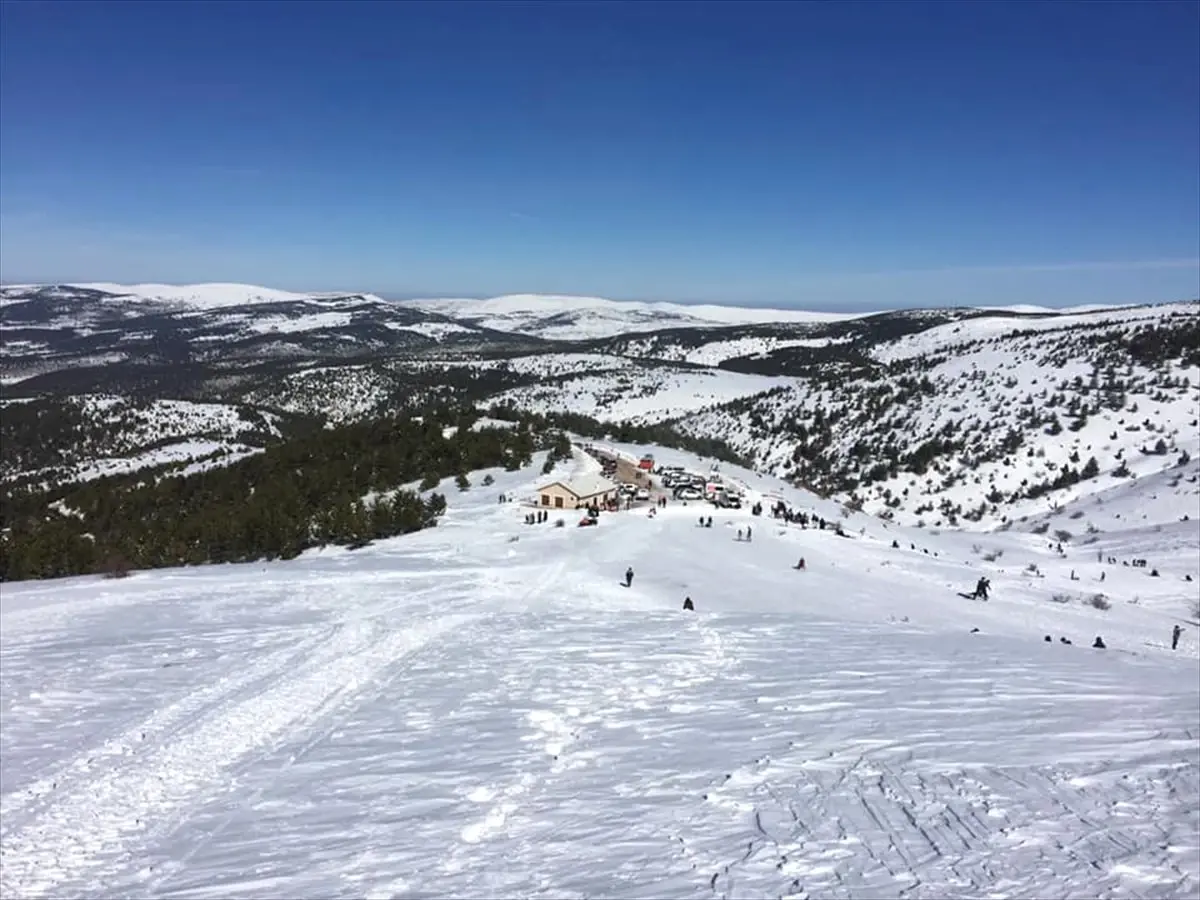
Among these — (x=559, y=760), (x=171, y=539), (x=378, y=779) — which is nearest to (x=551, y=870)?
(x=559, y=760)

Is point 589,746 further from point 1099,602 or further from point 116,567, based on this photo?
point 116,567

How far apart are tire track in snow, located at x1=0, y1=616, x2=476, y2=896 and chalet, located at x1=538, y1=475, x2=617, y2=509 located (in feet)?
77.4

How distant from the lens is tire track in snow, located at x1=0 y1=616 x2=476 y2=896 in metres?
9.37

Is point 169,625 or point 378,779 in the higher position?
point 378,779

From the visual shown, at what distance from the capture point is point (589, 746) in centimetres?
1151

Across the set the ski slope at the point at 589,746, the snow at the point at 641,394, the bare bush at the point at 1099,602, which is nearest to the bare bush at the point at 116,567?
the ski slope at the point at 589,746

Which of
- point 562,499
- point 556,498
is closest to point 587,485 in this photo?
point 562,499

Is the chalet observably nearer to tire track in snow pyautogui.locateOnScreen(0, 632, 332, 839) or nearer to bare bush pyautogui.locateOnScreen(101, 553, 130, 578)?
bare bush pyautogui.locateOnScreen(101, 553, 130, 578)

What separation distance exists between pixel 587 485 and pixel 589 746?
30325mm

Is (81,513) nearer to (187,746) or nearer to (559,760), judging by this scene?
(187,746)

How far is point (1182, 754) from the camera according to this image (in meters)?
9.30

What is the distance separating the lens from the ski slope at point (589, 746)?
7.52 m

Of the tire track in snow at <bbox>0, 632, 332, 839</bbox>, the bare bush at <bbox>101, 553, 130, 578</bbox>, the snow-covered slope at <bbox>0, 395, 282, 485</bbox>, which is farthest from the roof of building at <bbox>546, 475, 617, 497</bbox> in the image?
the snow-covered slope at <bbox>0, 395, 282, 485</bbox>

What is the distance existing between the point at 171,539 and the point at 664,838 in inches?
1574
